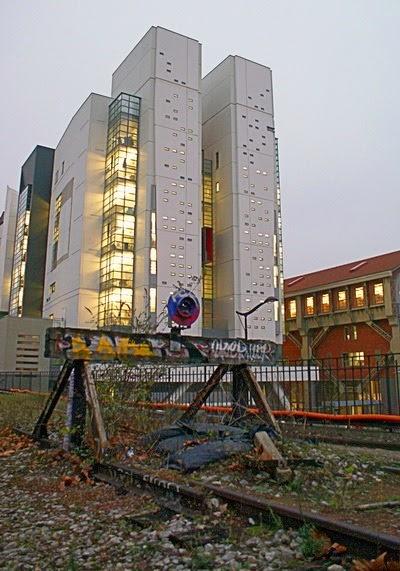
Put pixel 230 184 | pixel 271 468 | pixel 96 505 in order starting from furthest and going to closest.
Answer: pixel 230 184
pixel 271 468
pixel 96 505

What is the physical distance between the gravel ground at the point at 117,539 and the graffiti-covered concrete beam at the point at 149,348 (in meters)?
2.62

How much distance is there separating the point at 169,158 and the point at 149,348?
159 feet

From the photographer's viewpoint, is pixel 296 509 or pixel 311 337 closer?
pixel 296 509

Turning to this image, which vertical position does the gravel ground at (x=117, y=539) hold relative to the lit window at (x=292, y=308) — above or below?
below

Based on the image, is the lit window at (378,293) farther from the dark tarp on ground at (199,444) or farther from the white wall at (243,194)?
the dark tarp on ground at (199,444)

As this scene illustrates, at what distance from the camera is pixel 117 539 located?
4.42m

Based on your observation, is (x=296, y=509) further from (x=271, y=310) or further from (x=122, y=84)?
(x=122, y=84)

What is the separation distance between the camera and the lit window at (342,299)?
51281 mm

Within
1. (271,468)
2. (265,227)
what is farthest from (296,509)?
(265,227)

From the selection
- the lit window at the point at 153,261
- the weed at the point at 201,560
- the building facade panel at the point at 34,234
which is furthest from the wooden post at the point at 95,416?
the building facade panel at the point at 34,234

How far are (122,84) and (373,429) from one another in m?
60.6

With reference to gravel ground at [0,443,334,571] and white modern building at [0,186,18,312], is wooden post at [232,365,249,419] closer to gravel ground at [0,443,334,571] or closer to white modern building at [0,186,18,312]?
gravel ground at [0,443,334,571]

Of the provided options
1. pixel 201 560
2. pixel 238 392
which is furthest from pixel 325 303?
pixel 201 560

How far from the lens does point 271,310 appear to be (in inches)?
2234
